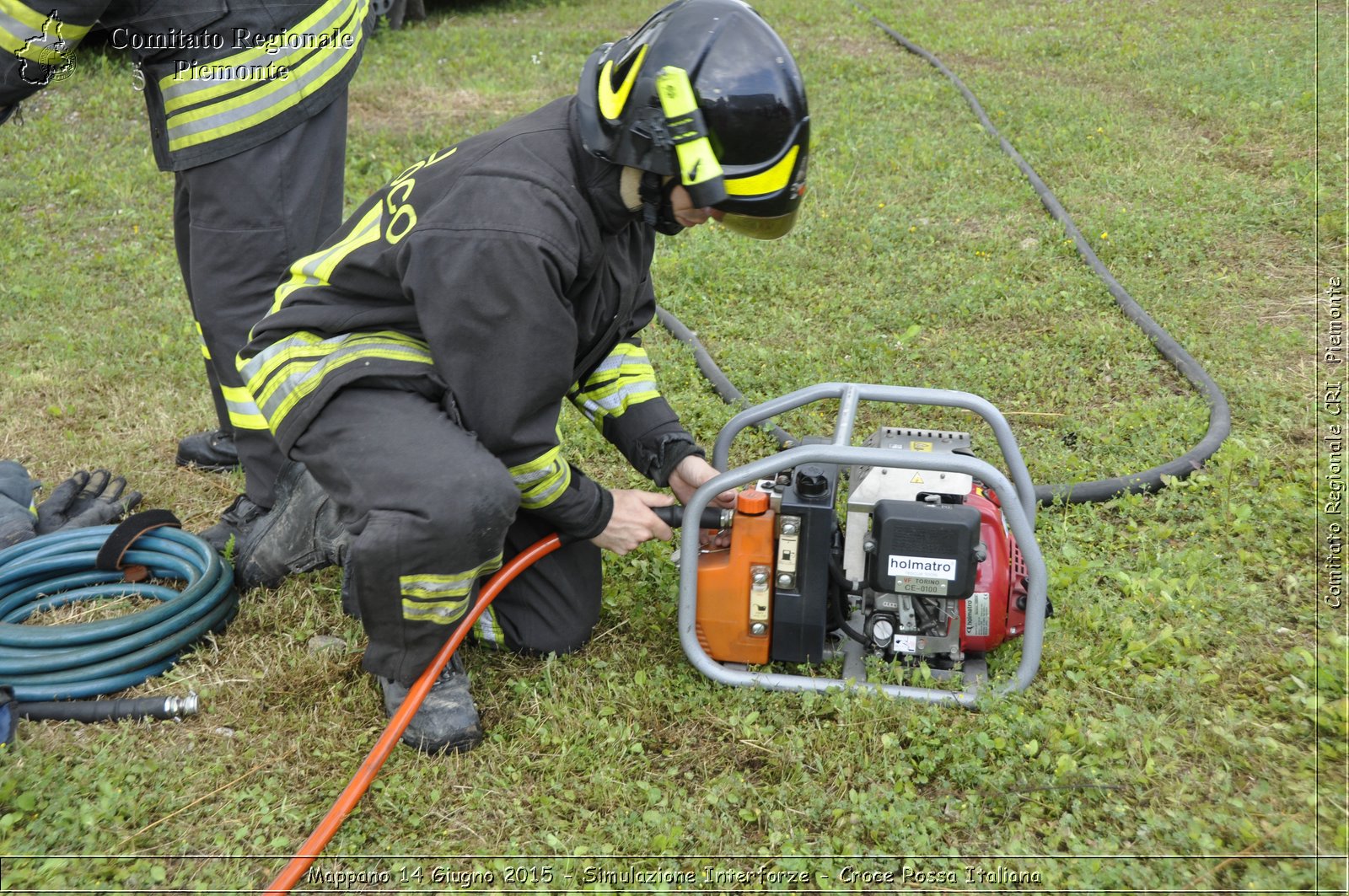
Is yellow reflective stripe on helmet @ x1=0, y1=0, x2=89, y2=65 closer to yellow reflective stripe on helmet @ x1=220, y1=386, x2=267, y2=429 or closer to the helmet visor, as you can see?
yellow reflective stripe on helmet @ x1=220, y1=386, x2=267, y2=429

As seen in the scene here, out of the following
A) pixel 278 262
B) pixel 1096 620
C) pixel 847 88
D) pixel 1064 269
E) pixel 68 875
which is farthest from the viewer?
pixel 847 88

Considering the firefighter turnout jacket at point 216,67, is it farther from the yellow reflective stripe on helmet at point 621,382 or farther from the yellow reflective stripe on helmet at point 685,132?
the yellow reflective stripe on helmet at point 685,132

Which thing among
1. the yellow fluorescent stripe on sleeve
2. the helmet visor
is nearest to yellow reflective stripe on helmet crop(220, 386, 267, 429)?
the yellow fluorescent stripe on sleeve

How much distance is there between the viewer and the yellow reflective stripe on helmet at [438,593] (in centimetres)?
250

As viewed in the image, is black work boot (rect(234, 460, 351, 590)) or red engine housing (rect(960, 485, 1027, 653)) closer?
red engine housing (rect(960, 485, 1027, 653))

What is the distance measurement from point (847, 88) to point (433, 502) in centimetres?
689

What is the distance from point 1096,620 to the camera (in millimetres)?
2945

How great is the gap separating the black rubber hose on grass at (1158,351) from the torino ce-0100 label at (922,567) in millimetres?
1079

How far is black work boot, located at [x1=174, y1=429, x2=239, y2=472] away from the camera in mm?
4000

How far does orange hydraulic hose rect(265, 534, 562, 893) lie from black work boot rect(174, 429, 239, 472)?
165cm

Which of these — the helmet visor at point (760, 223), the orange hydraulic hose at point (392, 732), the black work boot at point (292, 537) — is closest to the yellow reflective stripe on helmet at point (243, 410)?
the black work boot at point (292, 537)

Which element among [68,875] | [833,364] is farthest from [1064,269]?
[68,875]

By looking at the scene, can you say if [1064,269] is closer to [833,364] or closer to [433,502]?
[833,364]

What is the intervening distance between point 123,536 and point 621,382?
5.14 feet
